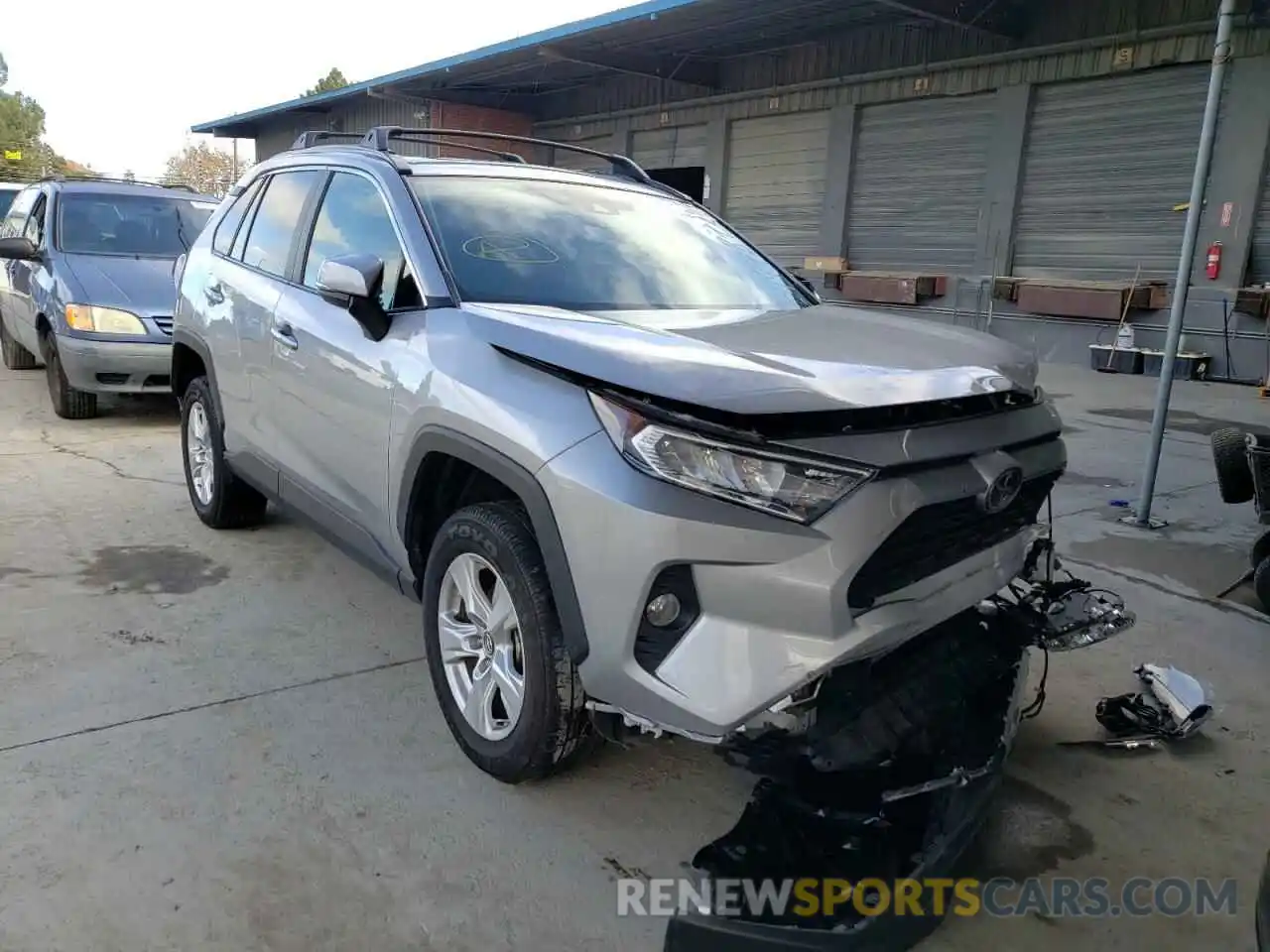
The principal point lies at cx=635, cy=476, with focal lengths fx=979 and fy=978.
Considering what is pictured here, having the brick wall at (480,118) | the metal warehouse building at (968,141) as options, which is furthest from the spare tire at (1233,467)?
the brick wall at (480,118)

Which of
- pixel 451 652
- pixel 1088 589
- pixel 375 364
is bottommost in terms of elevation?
pixel 451 652

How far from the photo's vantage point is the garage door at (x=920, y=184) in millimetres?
14742

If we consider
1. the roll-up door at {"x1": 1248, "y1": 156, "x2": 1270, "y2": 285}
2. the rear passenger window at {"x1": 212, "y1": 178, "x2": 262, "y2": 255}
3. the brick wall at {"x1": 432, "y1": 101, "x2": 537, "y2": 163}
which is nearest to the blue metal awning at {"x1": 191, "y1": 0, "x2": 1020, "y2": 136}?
the brick wall at {"x1": 432, "y1": 101, "x2": 537, "y2": 163}

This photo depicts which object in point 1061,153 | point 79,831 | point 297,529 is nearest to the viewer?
point 79,831

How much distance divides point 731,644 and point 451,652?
1.14 metres

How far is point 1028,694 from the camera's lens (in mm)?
3543

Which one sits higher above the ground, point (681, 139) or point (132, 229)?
point (681, 139)

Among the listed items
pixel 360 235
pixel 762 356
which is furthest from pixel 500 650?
pixel 360 235

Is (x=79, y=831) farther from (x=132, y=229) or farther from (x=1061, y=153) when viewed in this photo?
(x=1061, y=153)

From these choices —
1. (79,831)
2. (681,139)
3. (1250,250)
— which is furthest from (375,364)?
(681,139)

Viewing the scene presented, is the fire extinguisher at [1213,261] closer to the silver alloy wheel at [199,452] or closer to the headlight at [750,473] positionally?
the silver alloy wheel at [199,452]

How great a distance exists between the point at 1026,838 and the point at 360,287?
8.36 feet

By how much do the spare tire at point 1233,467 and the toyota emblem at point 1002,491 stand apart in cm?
260

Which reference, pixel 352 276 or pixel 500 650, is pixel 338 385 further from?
pixel 500 650
